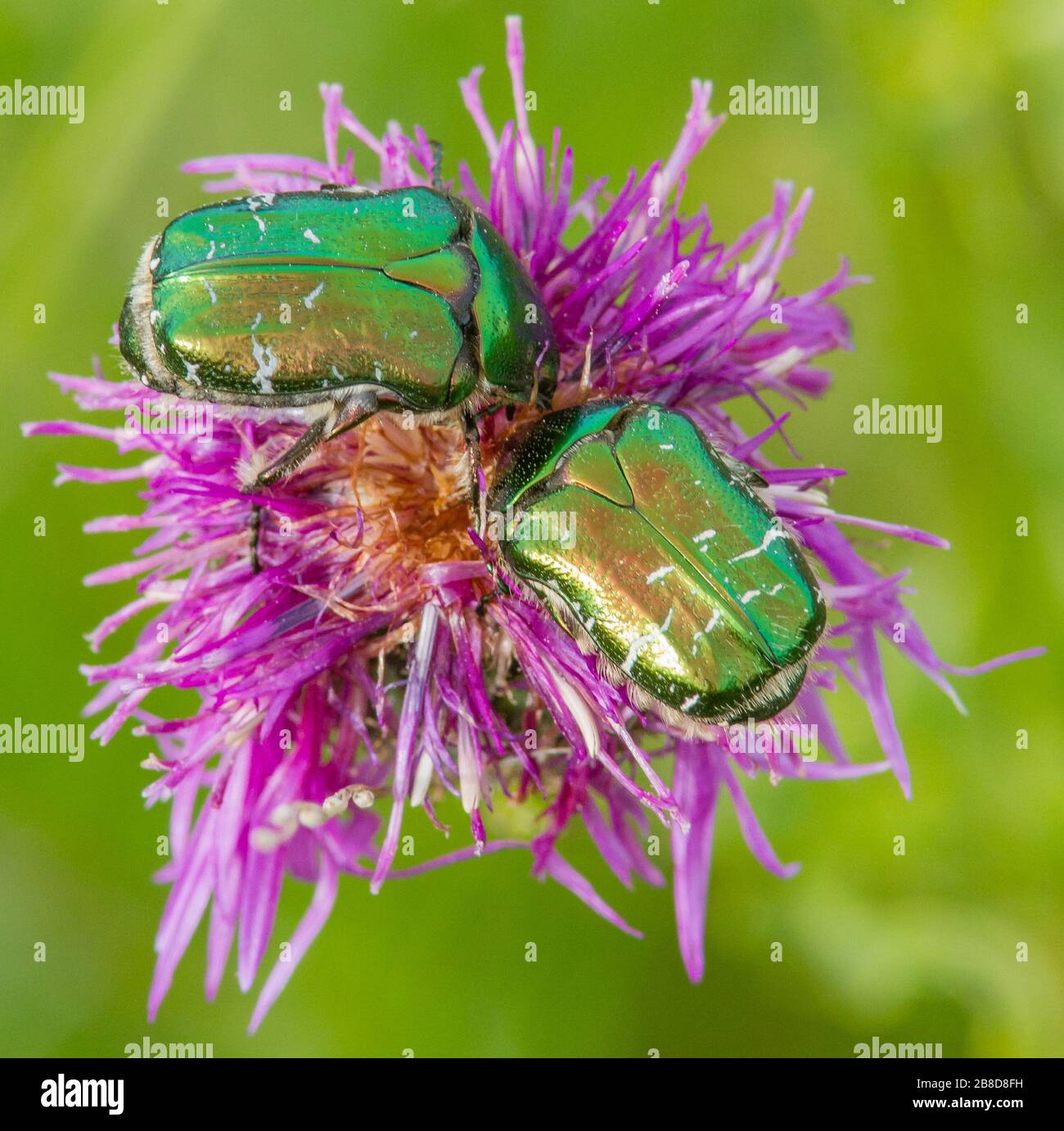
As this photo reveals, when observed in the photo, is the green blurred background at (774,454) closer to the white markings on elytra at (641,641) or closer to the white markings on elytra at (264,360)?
the white markings on elytra at (641,641)

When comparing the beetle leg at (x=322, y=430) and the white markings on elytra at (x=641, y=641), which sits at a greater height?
the beetle leg at (x=322, y=430)

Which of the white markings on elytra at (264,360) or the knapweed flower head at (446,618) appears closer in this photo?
the white markings on elytra at (264,360)

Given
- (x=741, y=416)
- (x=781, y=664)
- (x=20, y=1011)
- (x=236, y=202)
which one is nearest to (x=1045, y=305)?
(x=741, y=416)

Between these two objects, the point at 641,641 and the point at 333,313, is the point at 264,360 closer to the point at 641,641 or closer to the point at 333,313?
the point at 333,313

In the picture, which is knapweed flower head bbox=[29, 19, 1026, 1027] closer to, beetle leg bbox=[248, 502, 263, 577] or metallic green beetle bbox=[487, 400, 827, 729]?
beetle leg bbox=[248, 502, 263, 577]

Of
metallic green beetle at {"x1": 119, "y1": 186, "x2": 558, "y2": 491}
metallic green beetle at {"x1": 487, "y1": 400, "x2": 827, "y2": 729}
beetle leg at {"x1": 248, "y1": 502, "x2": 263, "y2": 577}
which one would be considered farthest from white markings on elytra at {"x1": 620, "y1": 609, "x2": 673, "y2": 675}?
beetle leg at {"x1": 248, "y1": 502, "x2": 263, "y2": 577}

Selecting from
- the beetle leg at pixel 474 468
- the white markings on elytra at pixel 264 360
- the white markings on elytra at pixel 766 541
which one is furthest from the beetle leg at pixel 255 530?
the white markings on elytra at pixel 766 541

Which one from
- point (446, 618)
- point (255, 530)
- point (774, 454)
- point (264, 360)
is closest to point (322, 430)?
point (264, 360)
